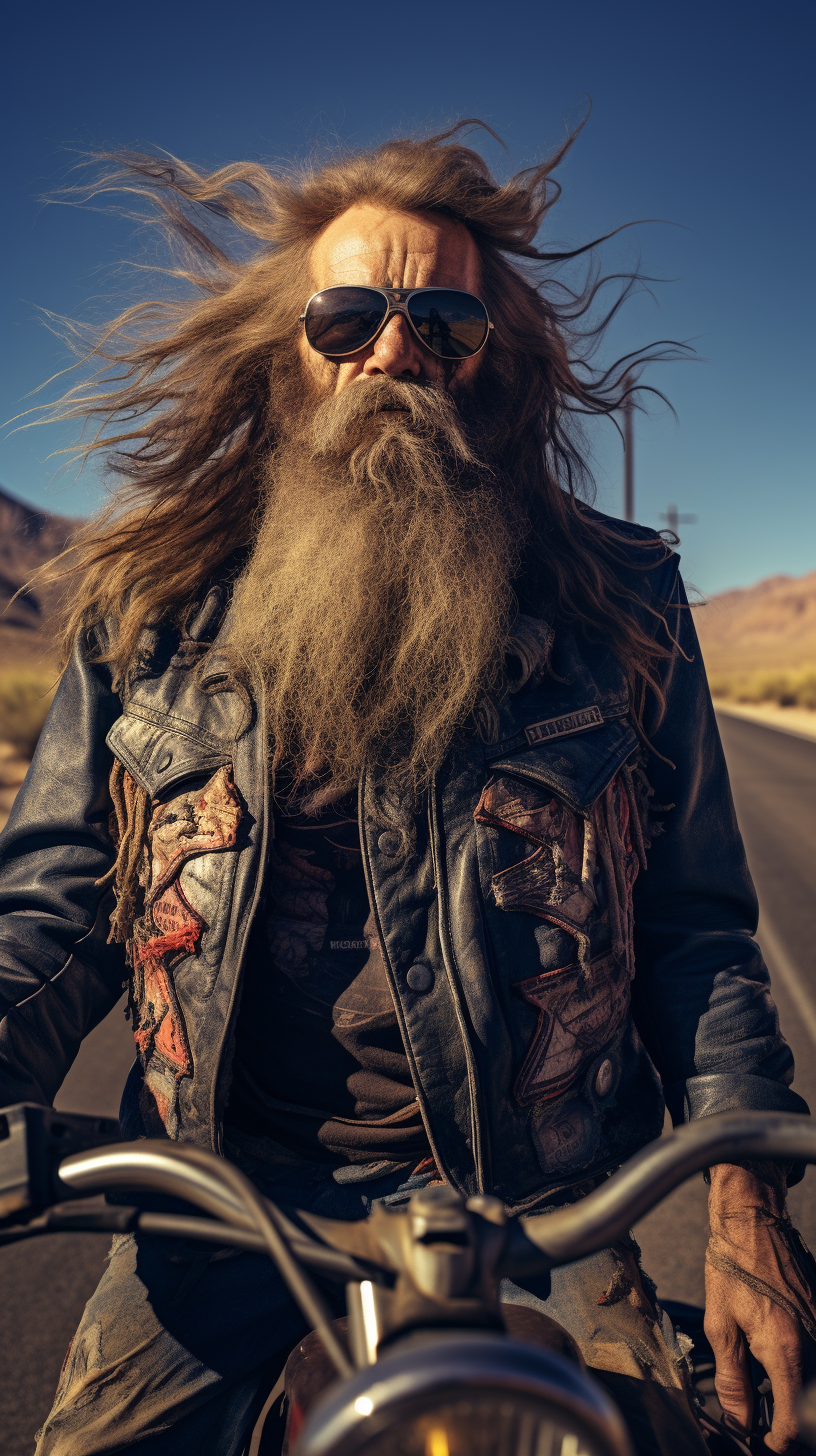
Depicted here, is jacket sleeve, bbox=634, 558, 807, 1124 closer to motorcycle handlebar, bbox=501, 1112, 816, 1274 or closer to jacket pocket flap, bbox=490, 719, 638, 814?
jacket pocket flap, bbox=490, 719, 638, 814

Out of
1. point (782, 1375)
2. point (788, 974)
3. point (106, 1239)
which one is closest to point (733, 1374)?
point (782, 1375)

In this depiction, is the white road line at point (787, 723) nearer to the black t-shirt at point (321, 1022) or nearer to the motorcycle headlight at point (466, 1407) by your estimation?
the black t-shirt at point (321, 1022)

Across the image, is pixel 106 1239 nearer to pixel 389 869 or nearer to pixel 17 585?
pixel 389 869

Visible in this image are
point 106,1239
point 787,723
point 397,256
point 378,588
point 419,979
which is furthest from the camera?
point 787,723

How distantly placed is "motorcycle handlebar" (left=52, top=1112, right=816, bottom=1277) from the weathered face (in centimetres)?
158

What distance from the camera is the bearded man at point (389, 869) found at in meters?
1.43

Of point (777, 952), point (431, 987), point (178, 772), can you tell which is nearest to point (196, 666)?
point (178, 772)

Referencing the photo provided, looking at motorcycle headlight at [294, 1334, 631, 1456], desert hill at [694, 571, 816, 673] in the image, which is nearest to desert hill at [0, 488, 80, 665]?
motorcycle headlight at [294, 1334, 631, 1456]

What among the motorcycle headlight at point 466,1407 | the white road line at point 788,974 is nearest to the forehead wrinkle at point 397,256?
the motorcycle headlight at point 466,1407

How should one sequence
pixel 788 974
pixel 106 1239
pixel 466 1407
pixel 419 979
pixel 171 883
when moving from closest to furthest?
1. pixel 466 1407
2. pixel 419 979
3. pixel 171 883
4. pixel 106 1239
5. pixel 788 974

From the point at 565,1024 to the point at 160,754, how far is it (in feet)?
2.72

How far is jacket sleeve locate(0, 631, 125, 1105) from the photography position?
60.2 inches

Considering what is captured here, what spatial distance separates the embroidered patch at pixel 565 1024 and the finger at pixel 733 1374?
1.33ft

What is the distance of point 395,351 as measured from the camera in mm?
1962
